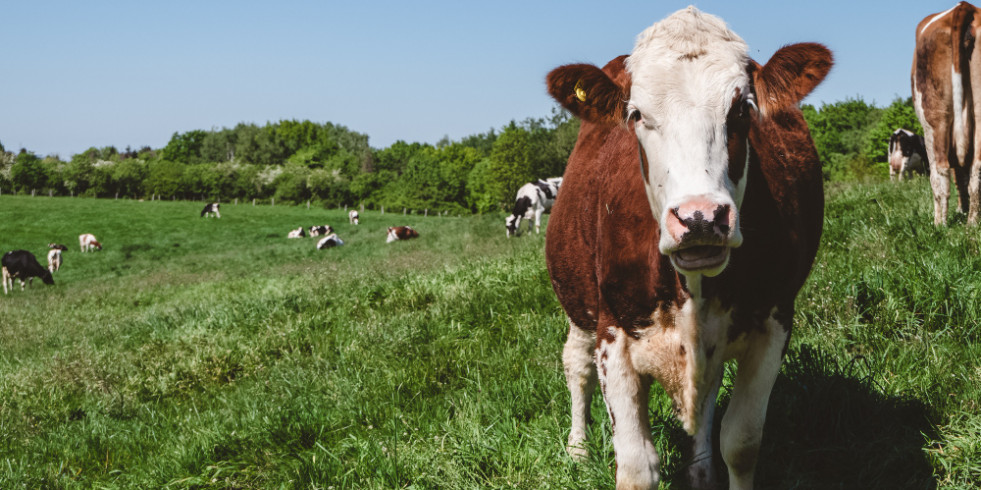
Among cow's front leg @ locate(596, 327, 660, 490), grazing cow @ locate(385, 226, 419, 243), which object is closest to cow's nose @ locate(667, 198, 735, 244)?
cow's front leg @ locate(596, 327, 660, 490)

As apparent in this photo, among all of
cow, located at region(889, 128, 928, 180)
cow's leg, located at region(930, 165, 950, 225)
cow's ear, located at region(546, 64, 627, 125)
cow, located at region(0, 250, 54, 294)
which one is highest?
cow, located at region(889, 128, 928, 180)

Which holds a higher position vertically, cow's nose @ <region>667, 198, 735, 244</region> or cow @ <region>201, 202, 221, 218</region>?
cow's nose @ <region>667, 198, 735, 244</region>

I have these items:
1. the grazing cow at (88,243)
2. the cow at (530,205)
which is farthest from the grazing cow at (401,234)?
the grazing cow at (88,243)

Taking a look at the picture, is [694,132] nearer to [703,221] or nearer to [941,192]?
[703,221]

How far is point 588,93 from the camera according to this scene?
2.54m

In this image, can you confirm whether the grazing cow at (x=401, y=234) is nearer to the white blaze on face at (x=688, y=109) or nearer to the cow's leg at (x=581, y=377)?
the cow's leg at (x=581, y=377)

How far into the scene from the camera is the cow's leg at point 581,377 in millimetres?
3529

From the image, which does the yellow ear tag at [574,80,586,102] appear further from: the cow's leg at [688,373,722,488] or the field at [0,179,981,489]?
the field at [0,179,981,489]

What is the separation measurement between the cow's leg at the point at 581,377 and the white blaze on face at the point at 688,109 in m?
1.35

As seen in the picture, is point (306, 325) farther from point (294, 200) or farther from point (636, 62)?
point (294, 200)

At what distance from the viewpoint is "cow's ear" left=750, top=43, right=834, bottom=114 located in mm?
2293

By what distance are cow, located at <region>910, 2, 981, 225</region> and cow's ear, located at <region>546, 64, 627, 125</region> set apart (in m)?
4.46

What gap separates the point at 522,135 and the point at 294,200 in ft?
107

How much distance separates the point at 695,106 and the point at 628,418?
4.04 feet
